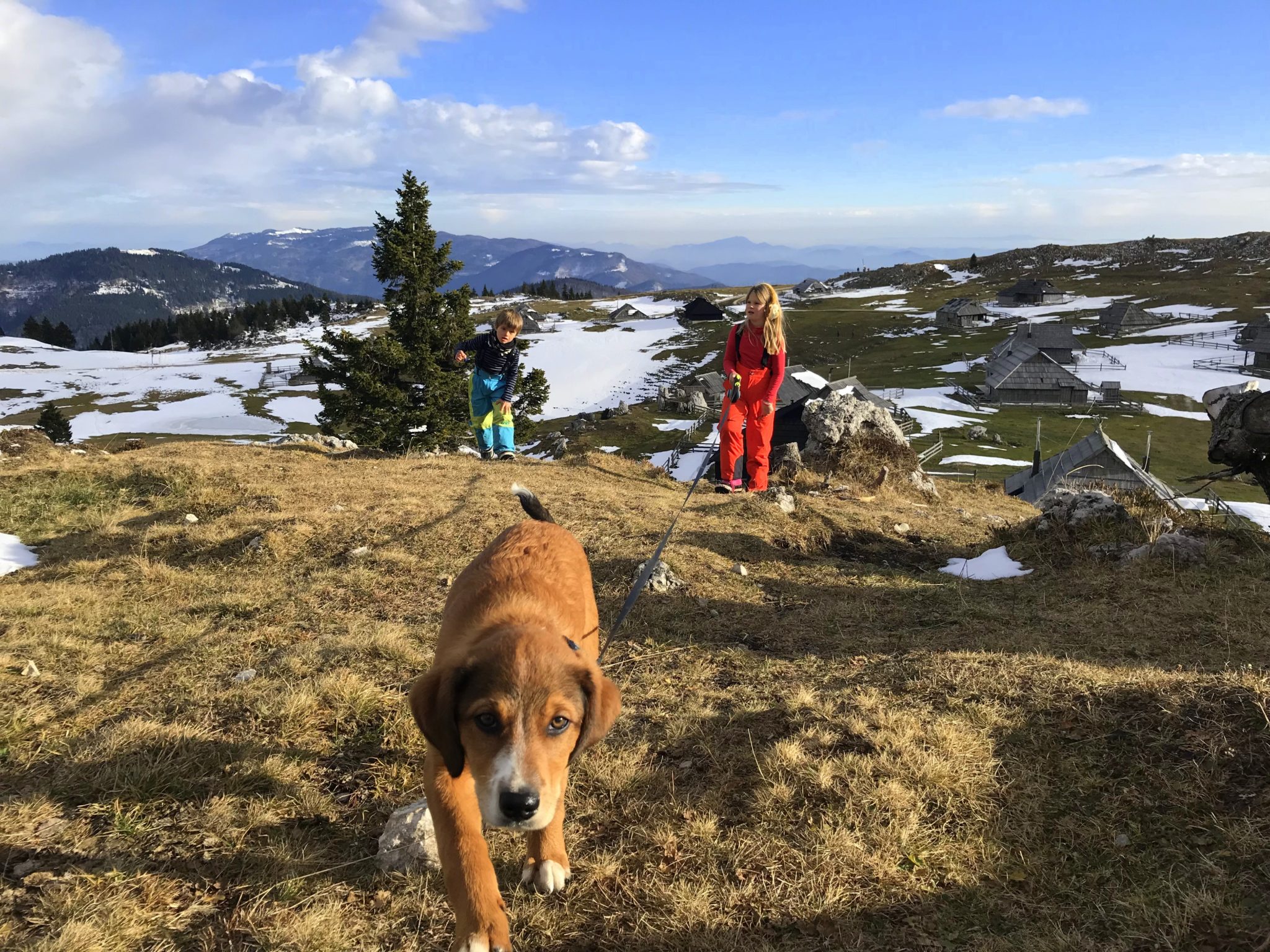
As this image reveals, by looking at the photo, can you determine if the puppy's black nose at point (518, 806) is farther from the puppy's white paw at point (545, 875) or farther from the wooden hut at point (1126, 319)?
the wooden hut at point (1126, 319)

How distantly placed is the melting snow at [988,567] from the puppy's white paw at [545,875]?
8682 mm

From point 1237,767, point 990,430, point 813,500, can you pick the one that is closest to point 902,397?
point 990,430

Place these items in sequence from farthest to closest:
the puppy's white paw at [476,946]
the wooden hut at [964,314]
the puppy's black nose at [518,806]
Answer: the wooden hut at [964,314] → the puppy's white paw at [476,946] → the puppy's black nose at [518,806]

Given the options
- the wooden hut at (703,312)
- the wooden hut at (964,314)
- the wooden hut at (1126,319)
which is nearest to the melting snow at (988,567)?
the wooden hut at (1126,319)

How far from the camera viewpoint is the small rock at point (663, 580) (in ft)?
28.2

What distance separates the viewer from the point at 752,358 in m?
12.1

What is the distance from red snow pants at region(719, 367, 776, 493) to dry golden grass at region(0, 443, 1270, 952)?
480 cm

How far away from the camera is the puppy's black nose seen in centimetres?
287

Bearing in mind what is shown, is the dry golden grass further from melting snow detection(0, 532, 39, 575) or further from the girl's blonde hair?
the girl's blonde hair

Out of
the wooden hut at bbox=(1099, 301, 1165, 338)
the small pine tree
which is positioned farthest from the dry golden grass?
the wooden hut at bbox=(1099, 301, 1165, 338)

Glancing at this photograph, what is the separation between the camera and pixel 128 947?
2.94m

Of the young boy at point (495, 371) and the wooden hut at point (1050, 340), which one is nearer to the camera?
the young boy at point (495, 371)

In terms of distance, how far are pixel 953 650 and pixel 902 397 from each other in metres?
76.9

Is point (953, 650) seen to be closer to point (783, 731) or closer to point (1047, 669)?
point (1047, 669)
